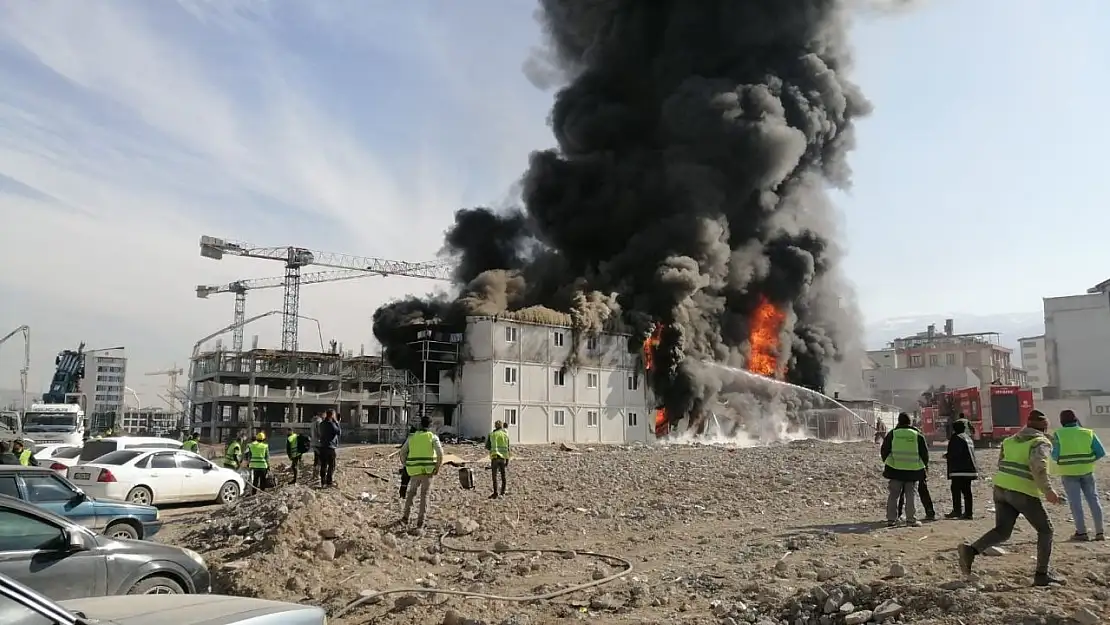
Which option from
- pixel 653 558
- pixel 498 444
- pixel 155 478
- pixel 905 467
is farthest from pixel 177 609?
pixel 155 478

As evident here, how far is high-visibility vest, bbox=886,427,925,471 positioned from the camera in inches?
473

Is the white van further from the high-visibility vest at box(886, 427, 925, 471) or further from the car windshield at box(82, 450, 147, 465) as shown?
the high-visibility vest at box(886, 427, 925, 471)

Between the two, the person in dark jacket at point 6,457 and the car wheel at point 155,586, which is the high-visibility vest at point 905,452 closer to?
the car wheel at point 155,586

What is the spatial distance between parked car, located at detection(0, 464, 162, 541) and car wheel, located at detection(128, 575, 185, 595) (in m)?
1.41

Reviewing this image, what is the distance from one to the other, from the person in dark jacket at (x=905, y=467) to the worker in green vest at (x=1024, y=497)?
3707mm

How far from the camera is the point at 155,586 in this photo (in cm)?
741

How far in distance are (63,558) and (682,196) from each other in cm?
4747

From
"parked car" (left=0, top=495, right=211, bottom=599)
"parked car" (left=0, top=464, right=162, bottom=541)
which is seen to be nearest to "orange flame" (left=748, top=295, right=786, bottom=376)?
"parked car" (left=0, top=464, right=162, bottom=541)

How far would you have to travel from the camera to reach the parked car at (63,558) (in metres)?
6.52

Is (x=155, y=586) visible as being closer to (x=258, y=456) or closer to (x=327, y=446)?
(x=327, y=446)

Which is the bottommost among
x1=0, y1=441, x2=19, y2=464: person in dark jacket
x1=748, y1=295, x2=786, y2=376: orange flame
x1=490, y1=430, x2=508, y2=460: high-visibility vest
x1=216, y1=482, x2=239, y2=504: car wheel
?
x1=216, y1=482, x2=239, y2=504: car wheel

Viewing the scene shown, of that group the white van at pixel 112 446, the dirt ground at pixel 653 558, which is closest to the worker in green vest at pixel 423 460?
the dirt ground at pixel 653 558

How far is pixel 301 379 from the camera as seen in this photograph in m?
69.8

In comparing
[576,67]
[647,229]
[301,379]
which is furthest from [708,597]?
[301,379]
